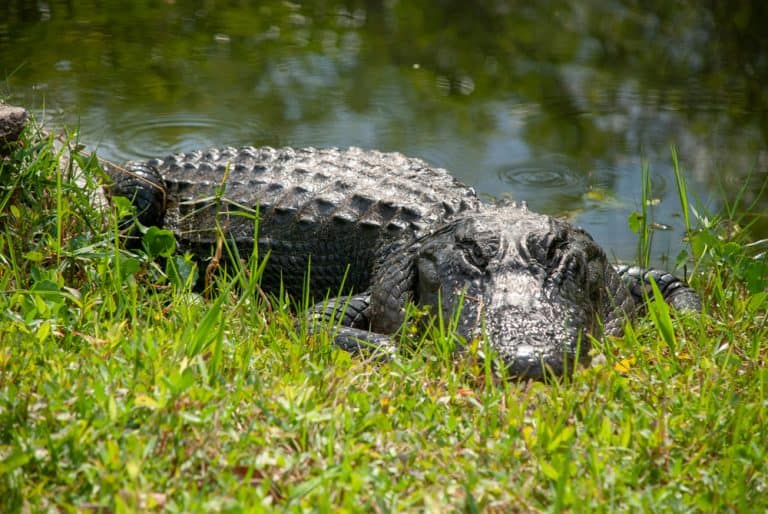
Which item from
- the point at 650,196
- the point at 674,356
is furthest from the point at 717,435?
the point at 650,196

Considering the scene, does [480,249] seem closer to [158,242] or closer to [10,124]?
[158,242]

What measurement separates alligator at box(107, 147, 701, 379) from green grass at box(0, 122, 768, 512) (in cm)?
27

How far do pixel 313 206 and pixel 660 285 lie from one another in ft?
6.40

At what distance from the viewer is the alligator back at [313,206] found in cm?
503

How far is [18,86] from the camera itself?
772cm

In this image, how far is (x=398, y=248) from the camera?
15.9 ft

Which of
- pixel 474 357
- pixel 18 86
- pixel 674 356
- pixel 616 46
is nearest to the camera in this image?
pixel 474 357

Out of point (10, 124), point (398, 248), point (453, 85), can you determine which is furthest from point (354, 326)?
point (453, 85)

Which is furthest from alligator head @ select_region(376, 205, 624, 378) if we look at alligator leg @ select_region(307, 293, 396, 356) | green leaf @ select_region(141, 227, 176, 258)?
green leaf @ select_region(141, 227, 176, 258)

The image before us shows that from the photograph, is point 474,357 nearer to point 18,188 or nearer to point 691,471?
point 691,471

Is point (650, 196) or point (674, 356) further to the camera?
point (650, 196)

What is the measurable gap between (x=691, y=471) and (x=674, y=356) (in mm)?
866

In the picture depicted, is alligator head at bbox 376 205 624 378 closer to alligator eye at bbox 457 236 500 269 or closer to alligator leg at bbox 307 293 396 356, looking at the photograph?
alligator eye at bbox 457 236 500 269

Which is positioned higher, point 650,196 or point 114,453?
point 114,453
